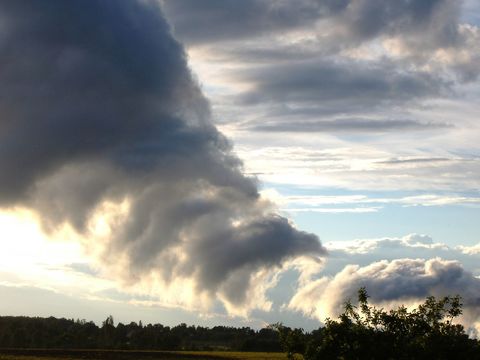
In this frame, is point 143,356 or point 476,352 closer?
point 476,352

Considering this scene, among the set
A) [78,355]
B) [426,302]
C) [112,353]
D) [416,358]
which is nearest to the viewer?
[416,358]

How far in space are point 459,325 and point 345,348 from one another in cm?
1015

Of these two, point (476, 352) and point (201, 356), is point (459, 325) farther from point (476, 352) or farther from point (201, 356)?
point (201, 356)

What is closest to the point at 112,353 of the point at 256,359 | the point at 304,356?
the point at 256,359

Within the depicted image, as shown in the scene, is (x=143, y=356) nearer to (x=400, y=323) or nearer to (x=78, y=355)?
(x=78, y=355)

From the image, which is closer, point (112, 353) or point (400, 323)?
point (400, 323)

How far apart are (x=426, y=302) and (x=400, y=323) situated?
2.99 m

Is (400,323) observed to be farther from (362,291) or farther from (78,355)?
(78,355)

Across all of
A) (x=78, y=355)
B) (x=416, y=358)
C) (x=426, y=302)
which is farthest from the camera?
(x=78, y=355)

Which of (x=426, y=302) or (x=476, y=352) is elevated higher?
(x=426, y=302)

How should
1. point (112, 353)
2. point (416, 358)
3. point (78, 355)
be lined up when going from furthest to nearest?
1. point (112, 353)
2. point (78, 355)
3. point (416, 358)

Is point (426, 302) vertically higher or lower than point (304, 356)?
higher

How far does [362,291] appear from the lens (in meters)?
58.9

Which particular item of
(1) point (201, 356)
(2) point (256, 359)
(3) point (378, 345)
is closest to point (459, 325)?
(3) point (378, 345)
